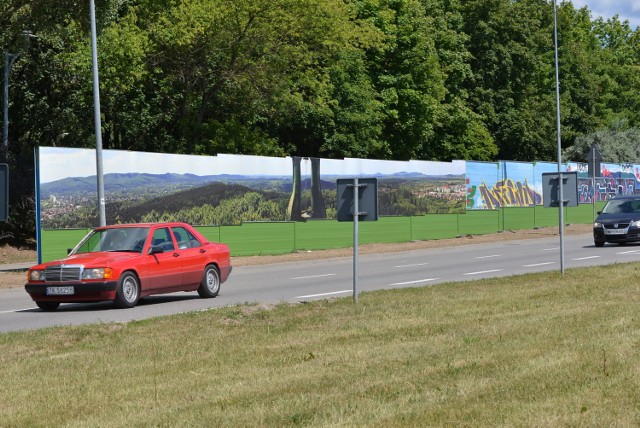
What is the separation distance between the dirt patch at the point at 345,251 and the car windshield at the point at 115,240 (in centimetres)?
676

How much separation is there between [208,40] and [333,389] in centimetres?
4002

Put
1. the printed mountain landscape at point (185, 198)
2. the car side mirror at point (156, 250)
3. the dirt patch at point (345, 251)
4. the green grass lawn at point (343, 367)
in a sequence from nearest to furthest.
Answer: the green grass lawn at point (343, 367) → the car side mirror at point (156, 250) → the dirt patch at point (345, 251) → the printed mountain landscape at point (185, 198)

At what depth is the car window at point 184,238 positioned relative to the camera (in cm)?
2053

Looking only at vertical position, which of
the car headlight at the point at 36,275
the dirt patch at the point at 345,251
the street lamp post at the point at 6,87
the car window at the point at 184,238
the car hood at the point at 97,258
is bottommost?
the dirt patch at the point at 345,251

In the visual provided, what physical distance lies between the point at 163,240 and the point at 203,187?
14983 mm

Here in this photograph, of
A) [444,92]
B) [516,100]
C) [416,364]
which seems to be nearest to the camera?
[416,364]

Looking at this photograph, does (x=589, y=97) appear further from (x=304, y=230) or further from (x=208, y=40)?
(x=304, y=230)

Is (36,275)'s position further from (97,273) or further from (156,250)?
(156,250)

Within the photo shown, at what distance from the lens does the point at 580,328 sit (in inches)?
506

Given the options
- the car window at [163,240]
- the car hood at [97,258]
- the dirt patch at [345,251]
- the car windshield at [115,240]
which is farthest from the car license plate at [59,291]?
the dirt patch at [345,251]

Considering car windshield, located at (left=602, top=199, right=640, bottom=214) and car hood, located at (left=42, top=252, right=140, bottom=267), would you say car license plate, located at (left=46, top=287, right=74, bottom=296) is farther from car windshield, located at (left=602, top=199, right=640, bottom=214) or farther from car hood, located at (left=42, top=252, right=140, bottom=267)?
car windshield, located at (left=602, top=199, right=640, bottom=214)

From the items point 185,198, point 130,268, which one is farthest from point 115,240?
point 185,198

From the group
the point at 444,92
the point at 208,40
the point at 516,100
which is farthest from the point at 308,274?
the point at 516,100

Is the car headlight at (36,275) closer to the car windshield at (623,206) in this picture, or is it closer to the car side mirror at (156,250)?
the car side mirror at (156,250)
